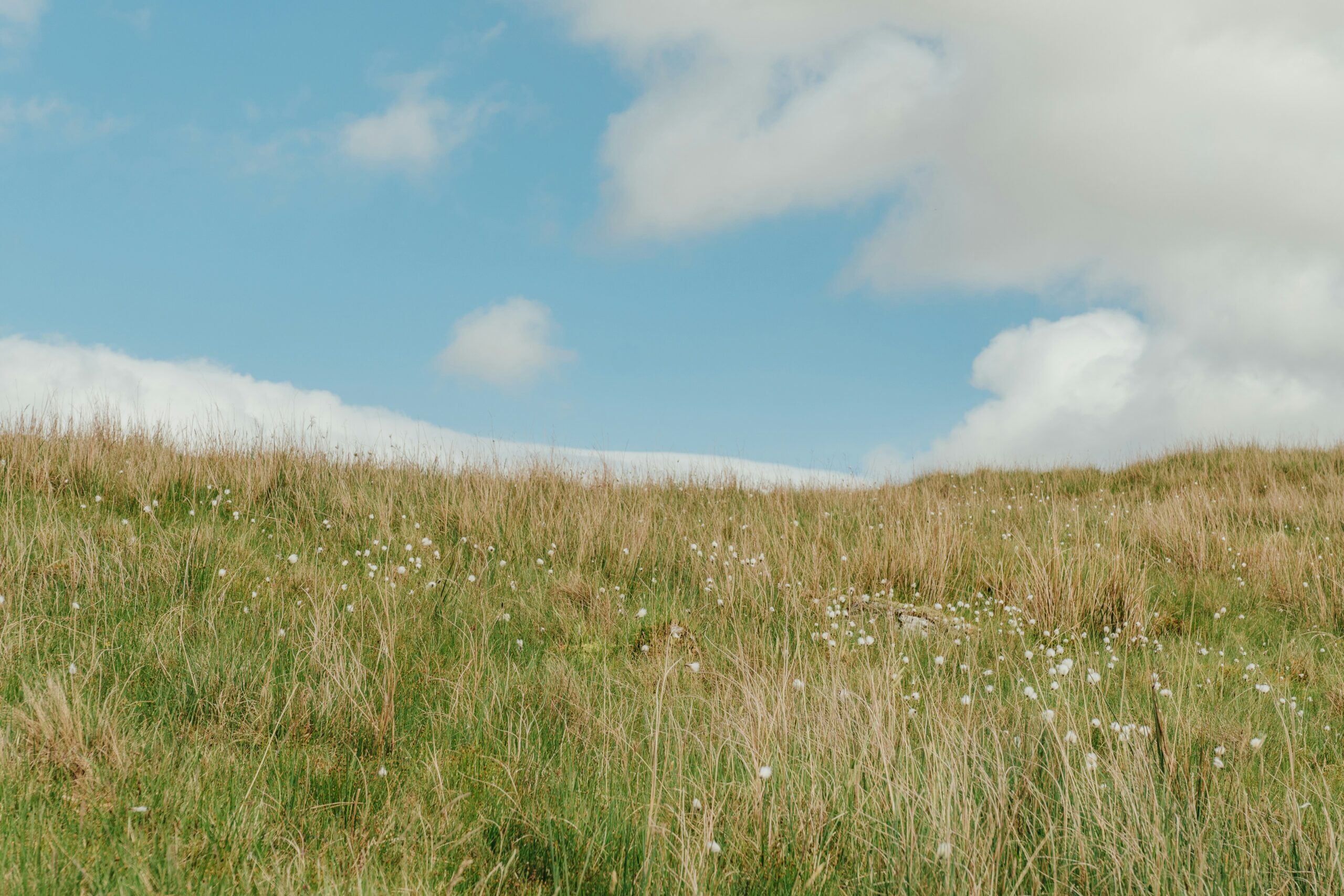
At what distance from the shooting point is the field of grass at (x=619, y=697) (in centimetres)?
272

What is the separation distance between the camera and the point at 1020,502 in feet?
40.3

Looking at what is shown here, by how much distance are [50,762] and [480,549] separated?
4196 mm

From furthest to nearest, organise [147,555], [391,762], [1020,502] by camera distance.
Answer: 1. [1020,502]
2. [147,555]
3. [391,762]

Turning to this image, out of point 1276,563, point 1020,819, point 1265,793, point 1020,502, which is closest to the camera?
point 1020,819

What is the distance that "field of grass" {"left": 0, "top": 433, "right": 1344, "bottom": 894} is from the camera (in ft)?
A: 8.93

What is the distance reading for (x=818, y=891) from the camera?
102 inches

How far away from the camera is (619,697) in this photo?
14.7ft

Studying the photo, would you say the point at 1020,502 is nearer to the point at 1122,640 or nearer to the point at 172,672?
the point at 1122,640

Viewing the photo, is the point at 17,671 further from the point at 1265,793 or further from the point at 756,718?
the point at 1265,793

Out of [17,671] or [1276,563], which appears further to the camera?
[1276,563]

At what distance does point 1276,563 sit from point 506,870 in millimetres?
8318

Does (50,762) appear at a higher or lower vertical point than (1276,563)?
lower

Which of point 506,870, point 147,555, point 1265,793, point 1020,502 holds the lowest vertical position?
point 506,870

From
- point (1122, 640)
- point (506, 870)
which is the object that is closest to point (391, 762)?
point (506, 870)
